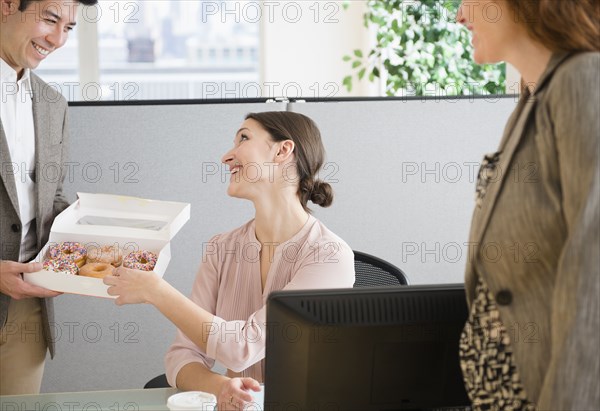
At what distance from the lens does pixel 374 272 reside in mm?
2176

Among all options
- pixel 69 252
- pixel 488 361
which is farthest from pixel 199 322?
pixel 488 361

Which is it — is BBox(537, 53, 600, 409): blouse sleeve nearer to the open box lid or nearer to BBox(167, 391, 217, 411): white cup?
BBox(167, 391, 217, 411): white cup

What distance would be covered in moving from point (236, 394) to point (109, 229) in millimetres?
652

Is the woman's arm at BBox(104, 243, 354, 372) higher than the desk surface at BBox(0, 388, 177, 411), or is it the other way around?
the woman's arm at BBox(104, 243, 354, 372)

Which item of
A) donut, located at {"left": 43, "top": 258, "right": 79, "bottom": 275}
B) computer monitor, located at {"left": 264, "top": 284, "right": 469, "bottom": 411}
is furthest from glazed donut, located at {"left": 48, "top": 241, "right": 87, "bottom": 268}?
computer monitor, located at {"left": 264, "top": 284, "right": 469, "bottom": 411}

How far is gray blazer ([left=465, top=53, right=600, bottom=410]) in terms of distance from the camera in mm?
956

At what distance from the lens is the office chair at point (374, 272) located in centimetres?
215

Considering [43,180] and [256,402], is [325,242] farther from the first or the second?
[43,180]

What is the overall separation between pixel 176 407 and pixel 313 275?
0.51 metres

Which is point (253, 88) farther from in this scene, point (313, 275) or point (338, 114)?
point (313, 275)

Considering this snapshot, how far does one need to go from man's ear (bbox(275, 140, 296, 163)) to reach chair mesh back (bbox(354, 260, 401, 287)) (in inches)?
15.1

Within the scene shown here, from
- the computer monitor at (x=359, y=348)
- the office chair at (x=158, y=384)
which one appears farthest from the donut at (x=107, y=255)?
A: the computer monitor at (x=359, y=348)

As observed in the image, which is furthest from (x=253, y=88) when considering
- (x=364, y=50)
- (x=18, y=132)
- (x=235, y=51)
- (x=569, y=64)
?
(x=569, y=64)

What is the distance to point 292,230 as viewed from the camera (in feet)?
6.50
